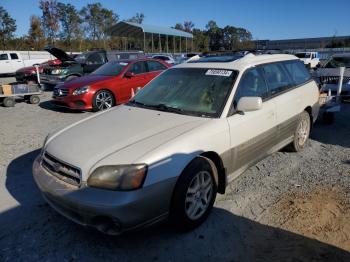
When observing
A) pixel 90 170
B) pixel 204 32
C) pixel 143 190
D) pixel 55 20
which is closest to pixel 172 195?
pixel 143 190

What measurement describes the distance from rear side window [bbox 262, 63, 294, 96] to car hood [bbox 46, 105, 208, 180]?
154 centimetres

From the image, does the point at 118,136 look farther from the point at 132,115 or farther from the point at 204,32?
the point at 204,32

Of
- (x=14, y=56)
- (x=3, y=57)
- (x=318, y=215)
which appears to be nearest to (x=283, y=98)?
(x=318, y=215)

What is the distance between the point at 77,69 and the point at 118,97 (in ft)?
17.9

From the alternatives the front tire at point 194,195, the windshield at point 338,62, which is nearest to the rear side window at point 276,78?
the front tire at point 194,195

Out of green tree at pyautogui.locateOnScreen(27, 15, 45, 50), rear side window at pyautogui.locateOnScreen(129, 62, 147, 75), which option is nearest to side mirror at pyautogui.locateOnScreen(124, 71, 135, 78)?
rear side window at pyautogui.locateOnScreen(129, 62, 147, 75)

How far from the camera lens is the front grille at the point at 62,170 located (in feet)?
9.87

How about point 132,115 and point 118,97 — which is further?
point 118,97

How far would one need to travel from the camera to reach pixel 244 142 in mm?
3955

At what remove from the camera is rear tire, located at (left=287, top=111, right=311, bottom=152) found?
17.8 ft

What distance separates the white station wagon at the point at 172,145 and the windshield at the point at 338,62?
7739 mm

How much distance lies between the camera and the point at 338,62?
11758mm

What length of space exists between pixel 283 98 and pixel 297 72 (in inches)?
41.6

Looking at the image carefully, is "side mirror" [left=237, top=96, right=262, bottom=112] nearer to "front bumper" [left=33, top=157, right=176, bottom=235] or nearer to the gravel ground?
the gravel ground
